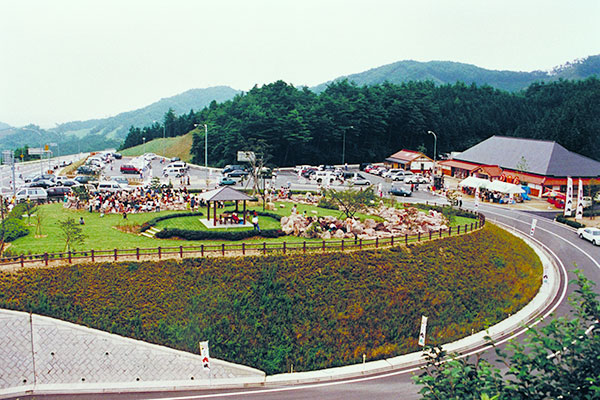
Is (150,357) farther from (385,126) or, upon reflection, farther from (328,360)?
(385,126)

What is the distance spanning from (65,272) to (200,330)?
24.1 ft

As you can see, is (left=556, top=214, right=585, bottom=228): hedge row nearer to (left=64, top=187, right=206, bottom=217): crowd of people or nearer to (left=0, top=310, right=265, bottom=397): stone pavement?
(left=64, top=187, right=206, bottom=217): crowd of people

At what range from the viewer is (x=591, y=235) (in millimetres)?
42156

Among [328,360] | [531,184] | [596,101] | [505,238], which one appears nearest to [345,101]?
[531,184]

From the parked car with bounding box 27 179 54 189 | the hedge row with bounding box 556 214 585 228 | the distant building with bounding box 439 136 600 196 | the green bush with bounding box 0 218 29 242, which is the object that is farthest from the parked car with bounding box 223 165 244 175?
the green bush with bounding box 0 218 29 242

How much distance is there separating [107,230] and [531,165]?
53.5 meters

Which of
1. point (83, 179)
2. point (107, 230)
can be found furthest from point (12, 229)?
point (83, 179)

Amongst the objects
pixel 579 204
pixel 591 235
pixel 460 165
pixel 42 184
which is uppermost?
pixel 460 165

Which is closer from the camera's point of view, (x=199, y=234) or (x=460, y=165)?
(x=199, y=234)

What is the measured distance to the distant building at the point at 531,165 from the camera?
62.6 meters

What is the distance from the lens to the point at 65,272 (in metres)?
25.8

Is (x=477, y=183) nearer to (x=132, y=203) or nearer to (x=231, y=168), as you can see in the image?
(x=231, y=168)

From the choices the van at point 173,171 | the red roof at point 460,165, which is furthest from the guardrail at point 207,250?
the van at point 173,171

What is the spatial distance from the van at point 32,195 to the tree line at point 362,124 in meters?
26.8
